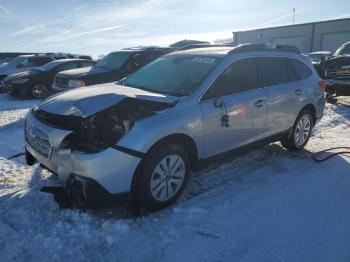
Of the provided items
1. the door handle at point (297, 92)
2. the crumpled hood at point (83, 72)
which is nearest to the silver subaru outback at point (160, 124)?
the door handle at point (297, 92)

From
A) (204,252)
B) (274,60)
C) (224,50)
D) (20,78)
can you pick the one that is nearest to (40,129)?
(204,252)

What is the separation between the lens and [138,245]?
3469mm

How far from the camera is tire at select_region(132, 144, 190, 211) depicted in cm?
381

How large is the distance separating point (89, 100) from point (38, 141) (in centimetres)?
73

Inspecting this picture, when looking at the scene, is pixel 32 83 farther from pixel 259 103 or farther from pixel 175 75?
pixel 259 103

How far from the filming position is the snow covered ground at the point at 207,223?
3354 millimetres

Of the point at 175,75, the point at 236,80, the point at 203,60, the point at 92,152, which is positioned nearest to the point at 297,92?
the point at 236,80

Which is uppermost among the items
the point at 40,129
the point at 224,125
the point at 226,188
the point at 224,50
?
the point at 224,50

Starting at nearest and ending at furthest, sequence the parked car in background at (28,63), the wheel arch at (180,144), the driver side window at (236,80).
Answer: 1. the wheel arch at (180,144)
2. the driver side window at (236,80)
3. the parked car in background at (28,63)

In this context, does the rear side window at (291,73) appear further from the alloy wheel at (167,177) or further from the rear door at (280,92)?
the alloy wheel at (167,177)

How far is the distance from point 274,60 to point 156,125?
273 cm

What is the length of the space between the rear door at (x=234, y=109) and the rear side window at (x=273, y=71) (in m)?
0.20

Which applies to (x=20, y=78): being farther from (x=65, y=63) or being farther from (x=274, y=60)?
(x=274, y=60)

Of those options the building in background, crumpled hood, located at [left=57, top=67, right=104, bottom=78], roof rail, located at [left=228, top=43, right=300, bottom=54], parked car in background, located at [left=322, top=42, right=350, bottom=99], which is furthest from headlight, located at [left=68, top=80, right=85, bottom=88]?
the building in background
